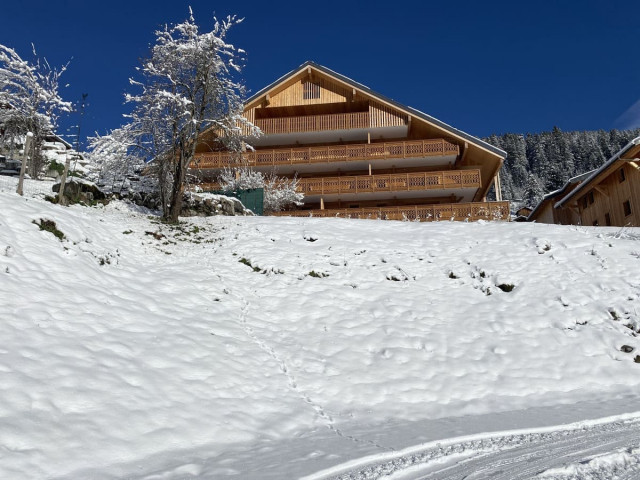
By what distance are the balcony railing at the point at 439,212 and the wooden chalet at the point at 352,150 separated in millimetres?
2008

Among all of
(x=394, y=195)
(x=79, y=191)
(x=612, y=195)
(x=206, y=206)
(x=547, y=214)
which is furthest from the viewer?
(x=547, y=214)

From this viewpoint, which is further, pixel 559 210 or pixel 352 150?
pixel 559 210

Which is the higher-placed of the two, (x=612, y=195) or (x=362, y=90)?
(x=362, y=90)

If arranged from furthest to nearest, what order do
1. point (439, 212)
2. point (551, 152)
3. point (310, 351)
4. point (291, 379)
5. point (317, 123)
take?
point (551, 152) < point (317, 123) < point (439, 212) < point (310, 351) < point (291, 379)

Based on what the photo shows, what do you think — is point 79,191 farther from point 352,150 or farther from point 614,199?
point 614,199

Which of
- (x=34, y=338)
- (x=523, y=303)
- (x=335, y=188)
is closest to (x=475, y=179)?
(x=335, y=188)

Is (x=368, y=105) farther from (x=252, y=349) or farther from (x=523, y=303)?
(x=252, y=349)

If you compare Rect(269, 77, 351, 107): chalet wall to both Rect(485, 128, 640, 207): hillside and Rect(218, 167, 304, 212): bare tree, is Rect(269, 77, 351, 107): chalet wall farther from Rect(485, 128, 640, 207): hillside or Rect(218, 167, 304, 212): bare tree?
Rect(485, 128, 640, 207): hillside

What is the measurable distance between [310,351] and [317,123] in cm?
2252

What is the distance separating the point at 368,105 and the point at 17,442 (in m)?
28.4

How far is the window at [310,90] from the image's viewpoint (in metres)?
30.2

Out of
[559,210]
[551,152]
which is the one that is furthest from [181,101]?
[551,152]

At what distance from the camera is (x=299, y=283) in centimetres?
1186

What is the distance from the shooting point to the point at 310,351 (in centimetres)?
891
